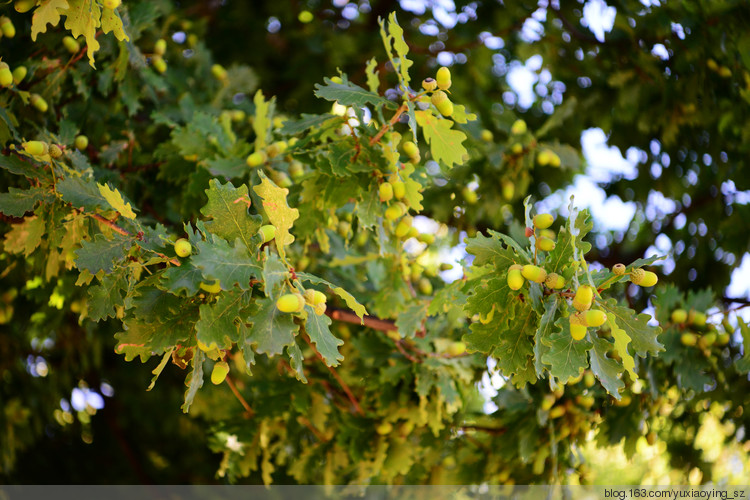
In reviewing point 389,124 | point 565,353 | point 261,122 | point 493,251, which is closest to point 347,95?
point 389,124

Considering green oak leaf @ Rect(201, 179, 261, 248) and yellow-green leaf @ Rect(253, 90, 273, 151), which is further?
yellow-green leaf @ Rect(253, 90, 273, 151)

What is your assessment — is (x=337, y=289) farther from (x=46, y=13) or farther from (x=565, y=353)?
(x=46, y=13)

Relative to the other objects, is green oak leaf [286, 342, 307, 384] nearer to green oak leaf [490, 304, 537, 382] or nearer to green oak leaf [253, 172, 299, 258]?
green oak leaf [253, 172, 299, 258]

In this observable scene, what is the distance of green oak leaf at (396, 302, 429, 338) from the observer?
7.99 ft

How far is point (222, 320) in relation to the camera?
5.12 feet

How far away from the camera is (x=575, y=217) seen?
1750 mm

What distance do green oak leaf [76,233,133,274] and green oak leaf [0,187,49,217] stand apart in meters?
0.33

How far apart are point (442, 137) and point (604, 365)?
2.70ft

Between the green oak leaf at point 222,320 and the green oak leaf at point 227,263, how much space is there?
0.14 ft

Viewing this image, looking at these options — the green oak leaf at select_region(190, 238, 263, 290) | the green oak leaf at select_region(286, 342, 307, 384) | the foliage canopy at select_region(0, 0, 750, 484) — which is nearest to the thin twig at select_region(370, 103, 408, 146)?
the foliage canopy at select_region(0, 0, 750, 484)

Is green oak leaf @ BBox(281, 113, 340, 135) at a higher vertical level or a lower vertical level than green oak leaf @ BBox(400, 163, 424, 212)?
higher

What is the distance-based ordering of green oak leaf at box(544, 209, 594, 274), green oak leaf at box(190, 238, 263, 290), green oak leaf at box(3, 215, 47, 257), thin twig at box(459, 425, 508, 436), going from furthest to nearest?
thin twig at box(459, 425, 508, 436) → green oak leaf at box(3, 215, 47, 257) → green oak leaf at box(544, 209, 594, 274) → green oak leaf at box(190, 238, 263, 290)

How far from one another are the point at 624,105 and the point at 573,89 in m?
0.52

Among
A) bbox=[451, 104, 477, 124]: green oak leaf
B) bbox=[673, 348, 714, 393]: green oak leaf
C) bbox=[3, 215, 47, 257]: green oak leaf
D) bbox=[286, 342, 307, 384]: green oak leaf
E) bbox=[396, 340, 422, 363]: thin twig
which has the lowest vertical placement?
bbox=[396, 340, 422, 363]: thin twig
